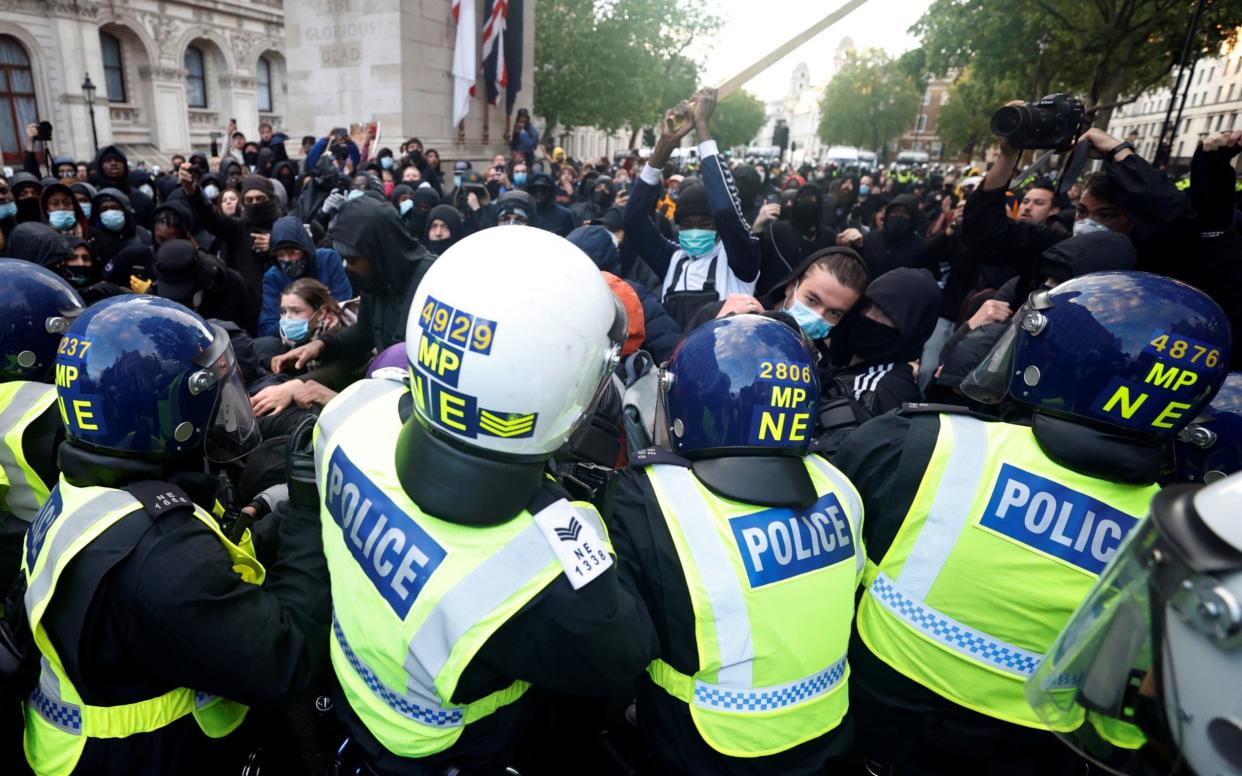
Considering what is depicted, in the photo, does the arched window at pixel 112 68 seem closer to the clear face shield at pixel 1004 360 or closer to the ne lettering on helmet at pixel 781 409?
the ne lettering on helmet at pixel 781 409

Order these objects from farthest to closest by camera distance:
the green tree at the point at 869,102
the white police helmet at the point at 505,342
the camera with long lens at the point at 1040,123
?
1. the green tree at the point at 869,102
2. the camera with long lens at the point at 1040,123
3. the white police helmet at the point at 505,342

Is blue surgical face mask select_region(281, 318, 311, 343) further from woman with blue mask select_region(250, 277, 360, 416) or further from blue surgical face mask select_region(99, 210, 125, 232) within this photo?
blue surgical face mask select_region(99, 210, 125, 232)

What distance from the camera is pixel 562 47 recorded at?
27.0m

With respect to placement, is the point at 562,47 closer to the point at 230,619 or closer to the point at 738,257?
the point at 738,257

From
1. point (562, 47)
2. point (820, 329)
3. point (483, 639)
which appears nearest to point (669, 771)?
point (483, 639)

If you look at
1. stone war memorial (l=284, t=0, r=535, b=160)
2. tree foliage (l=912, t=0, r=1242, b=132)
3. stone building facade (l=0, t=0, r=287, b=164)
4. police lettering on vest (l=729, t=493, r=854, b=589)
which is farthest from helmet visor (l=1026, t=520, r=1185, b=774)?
stone building facade (l=0, t=0, r=287, b=164)

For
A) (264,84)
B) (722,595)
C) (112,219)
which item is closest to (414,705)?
(722,595)

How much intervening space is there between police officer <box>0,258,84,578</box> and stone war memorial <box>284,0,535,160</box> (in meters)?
10.7

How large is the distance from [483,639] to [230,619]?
22.5 inches

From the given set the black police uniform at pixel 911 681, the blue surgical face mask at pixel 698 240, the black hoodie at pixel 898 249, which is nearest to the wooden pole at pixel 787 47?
the blue surgical face mask at pixel 698 240

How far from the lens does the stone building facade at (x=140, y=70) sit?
73.2ft

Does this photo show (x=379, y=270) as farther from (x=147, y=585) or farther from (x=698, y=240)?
(x=147, y=585)

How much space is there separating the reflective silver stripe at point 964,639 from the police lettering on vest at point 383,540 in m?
1.17

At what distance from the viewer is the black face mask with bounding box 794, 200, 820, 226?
19.7 feet
